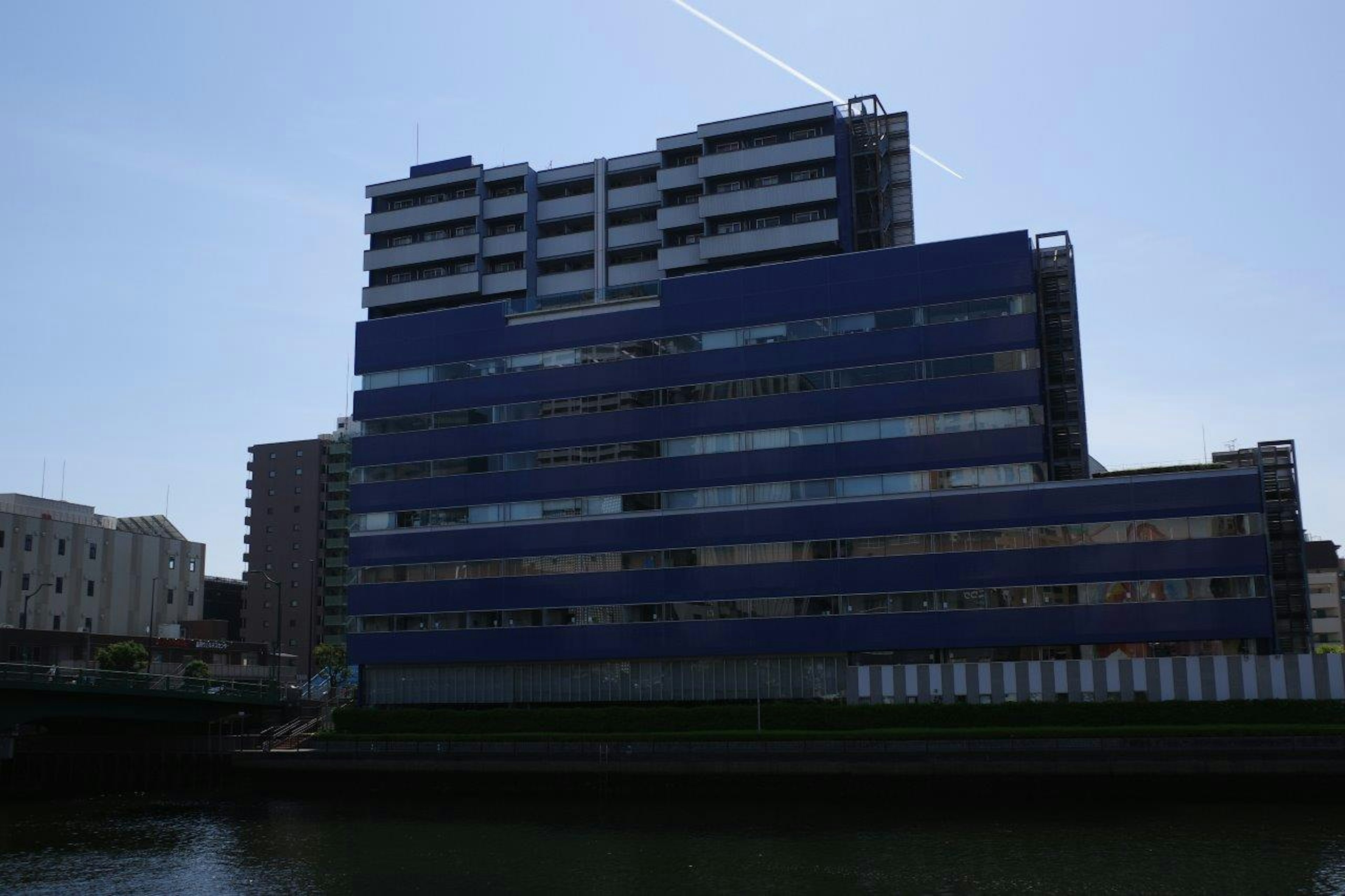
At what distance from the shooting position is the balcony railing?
102375 millimetres

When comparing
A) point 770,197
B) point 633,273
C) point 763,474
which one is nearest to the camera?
point 763,474

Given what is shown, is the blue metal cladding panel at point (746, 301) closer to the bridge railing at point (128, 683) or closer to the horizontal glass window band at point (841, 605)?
the horizontal glass window band at point (841, 605)

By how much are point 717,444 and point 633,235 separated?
25.8 metres

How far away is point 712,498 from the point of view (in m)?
95.6

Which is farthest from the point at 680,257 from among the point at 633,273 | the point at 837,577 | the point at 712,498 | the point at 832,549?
the point at 837,577

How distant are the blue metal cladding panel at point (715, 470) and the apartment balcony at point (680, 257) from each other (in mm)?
19235

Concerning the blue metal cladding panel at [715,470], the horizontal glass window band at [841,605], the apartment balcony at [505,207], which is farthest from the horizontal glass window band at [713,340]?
the horizontal glass window band at [841,605]

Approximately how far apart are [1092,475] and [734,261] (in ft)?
113

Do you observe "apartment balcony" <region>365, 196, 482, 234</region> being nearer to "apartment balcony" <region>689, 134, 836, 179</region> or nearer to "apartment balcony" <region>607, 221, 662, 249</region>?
"apartment balcony" <region>607, 221, 662, 249</region>

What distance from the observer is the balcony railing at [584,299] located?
336 ft

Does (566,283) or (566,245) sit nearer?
(566,283)

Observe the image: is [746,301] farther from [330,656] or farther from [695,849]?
[330,656]

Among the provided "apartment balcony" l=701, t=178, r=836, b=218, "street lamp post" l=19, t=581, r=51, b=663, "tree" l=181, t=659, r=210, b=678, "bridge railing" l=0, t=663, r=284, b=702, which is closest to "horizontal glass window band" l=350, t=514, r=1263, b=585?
"bridge railing" l=0, t=663, r=284, b=702

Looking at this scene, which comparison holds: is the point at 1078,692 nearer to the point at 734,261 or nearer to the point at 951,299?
the point at 951,299
